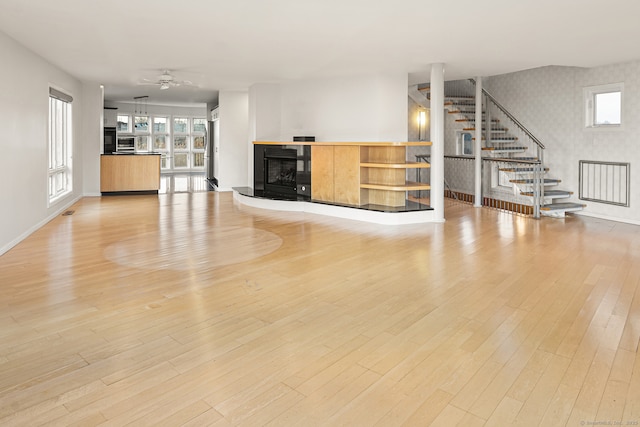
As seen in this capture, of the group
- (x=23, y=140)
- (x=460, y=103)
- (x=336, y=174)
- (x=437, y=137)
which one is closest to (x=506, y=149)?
(x=460, y=103)

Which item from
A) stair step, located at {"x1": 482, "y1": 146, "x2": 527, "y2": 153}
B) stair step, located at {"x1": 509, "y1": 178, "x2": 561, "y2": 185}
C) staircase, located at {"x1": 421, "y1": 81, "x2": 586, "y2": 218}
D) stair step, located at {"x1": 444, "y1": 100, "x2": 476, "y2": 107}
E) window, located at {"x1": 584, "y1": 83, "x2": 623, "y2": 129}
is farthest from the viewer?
stair step, located at {"x1": 444, "y1": 100, "x2": 476, "y2": 107}

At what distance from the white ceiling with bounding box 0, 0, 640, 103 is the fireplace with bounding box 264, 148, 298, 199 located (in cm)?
164

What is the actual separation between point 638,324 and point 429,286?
5.11 ft

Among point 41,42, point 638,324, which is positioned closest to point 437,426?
point 638,324


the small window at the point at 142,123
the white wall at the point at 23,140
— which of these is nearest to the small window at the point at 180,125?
the small window at the point at 142,123

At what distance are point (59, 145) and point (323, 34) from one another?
619 cm

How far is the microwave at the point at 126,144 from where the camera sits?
56.2ft

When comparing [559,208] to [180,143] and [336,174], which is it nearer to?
[336,174]

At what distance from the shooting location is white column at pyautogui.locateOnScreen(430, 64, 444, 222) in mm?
7711

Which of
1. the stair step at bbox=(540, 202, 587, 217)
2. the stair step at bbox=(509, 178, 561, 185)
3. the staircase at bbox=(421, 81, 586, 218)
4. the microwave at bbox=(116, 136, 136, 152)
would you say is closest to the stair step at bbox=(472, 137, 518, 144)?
the staircase at bbox=(421, 81, 586, 218)

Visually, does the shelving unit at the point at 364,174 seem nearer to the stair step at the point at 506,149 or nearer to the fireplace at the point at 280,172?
the fireplace at the point at 280,172

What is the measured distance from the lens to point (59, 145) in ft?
29.8

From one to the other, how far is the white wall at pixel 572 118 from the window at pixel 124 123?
1288 centimetres

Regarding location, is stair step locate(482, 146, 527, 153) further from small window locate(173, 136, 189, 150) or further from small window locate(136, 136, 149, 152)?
small window locate(136, 136, 149, 152)
